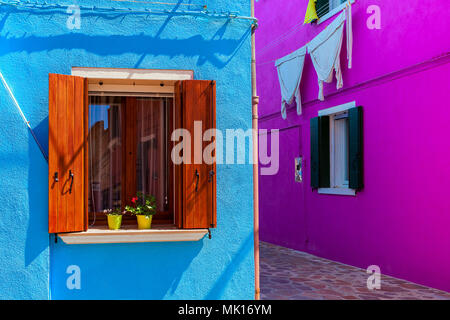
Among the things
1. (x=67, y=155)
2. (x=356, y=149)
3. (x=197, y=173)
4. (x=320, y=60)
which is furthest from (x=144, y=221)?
(x=320, y=60)

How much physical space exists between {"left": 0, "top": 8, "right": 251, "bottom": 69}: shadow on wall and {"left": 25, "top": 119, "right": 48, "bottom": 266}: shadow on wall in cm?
93

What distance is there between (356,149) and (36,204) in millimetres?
5523

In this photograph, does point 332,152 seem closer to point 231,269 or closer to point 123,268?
point 231,269

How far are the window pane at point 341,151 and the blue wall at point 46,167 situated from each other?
4509 millimetres

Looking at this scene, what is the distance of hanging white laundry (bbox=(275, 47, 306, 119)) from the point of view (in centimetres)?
1027

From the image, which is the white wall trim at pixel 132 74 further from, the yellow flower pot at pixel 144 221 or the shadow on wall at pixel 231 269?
the shadow on wall at pixel 231 269

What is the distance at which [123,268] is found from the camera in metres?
4.77

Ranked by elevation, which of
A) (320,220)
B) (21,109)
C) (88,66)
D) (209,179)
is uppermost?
(88,66)

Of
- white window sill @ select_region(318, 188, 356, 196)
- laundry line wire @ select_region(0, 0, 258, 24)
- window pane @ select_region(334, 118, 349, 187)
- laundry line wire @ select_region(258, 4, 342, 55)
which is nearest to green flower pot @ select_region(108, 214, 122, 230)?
laundry line wire @ select_region(0, 0, 258, 24)

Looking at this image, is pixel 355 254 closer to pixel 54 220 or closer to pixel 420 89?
pixel 420 89

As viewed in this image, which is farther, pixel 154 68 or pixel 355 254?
pixel 355 254
